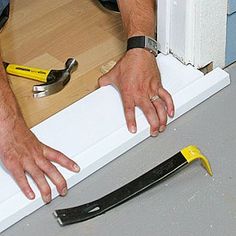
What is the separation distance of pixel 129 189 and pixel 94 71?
54cm

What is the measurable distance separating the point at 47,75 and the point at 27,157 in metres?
0.46

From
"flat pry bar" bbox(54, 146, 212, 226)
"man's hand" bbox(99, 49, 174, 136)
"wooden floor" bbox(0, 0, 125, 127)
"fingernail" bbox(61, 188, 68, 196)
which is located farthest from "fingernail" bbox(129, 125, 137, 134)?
"wooden floor" bbox(0, 0, 125, 127)

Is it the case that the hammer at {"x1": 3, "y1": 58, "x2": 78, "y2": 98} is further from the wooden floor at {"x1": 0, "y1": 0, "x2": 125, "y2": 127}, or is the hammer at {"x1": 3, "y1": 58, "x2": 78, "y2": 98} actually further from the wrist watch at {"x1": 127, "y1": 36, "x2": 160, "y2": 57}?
the wrist watch at {"x1": 127, "y1": 36, "x2": 160, "y2": 57}

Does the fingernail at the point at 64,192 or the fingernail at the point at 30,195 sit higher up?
the fingernail at the point at 30,195

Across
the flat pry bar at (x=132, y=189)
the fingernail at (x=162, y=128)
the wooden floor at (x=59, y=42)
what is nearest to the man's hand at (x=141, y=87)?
the fingernail at (x=162, y=128)

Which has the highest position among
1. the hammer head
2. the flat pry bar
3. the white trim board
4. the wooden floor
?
the white trim board

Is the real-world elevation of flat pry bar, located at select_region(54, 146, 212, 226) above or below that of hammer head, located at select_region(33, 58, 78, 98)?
above

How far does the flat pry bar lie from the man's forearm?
38cm

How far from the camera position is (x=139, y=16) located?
164 centimetres

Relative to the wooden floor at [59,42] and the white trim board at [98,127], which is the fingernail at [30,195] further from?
the wooden floor at [59,42]

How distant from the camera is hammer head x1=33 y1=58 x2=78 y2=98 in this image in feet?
5.58

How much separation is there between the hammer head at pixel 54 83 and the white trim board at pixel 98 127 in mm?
211

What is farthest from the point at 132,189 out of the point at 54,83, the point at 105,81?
the point at 54,83

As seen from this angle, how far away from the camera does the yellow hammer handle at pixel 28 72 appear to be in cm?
173
